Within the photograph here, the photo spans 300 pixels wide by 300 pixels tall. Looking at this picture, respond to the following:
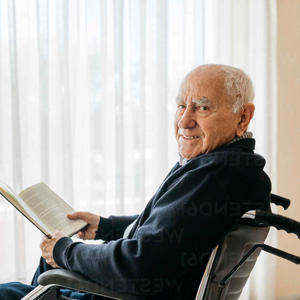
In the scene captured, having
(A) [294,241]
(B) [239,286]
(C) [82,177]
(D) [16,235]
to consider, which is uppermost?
(C) [82,177]

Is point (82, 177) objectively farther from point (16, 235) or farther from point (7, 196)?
point (7, 196)

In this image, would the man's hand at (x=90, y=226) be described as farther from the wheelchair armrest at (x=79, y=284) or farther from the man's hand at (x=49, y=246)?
the wheelchair armrest at (x=79, y=284)

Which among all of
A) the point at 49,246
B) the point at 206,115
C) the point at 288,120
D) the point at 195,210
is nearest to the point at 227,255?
the point at 195,210

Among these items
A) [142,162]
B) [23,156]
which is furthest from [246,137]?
[23,156]

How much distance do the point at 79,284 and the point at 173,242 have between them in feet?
0.92

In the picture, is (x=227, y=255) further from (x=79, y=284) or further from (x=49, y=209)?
(x=49, y=209)

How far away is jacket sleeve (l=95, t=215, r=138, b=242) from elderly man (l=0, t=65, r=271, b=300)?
0.32m

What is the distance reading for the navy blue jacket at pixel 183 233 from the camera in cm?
88

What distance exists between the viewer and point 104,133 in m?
1.82

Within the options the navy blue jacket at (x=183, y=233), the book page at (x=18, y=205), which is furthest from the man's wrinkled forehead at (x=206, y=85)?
the book page at (x=18, y=205)

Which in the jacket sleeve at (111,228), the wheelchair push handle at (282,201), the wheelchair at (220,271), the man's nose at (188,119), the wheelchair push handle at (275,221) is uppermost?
the man's nose at (188,119)

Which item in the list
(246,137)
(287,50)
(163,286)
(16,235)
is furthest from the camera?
(287,50)

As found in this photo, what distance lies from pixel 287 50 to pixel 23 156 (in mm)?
1772

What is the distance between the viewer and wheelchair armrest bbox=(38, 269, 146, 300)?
888mm
